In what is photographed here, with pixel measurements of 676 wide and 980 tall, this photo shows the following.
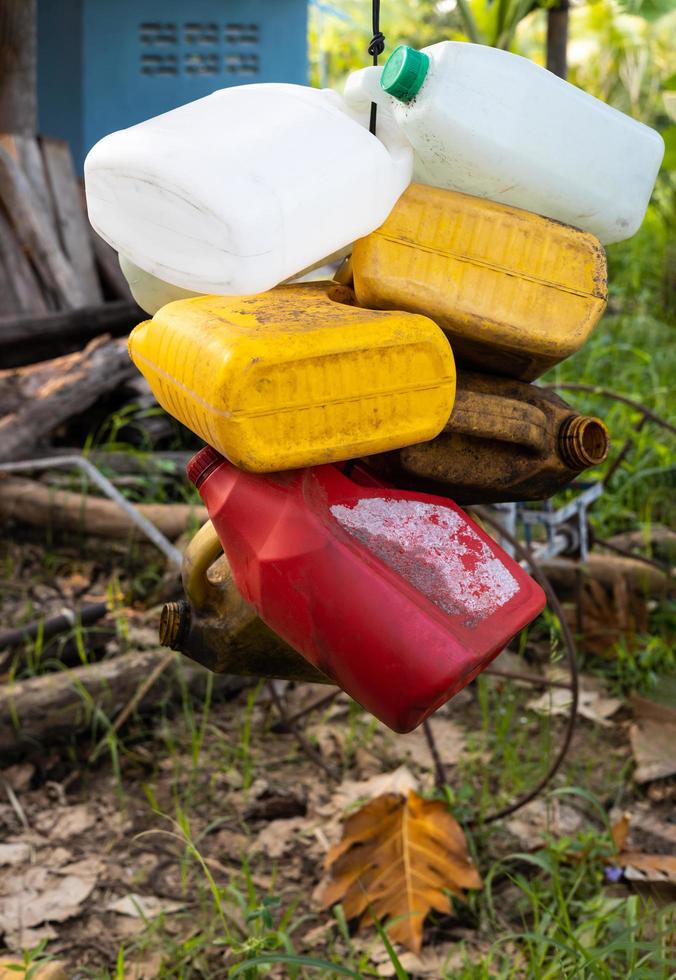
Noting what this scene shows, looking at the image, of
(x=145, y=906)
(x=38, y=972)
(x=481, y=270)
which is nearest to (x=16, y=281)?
(x=145, y=906)

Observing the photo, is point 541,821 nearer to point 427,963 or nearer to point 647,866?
point 647,866

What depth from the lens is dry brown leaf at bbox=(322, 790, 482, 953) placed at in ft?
8.13

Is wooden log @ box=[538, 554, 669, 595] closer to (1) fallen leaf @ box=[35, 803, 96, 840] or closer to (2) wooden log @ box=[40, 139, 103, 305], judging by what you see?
(1) fallen leaf @ box=[35, 803, 96, 840]

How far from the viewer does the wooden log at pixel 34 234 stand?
16.4 ft

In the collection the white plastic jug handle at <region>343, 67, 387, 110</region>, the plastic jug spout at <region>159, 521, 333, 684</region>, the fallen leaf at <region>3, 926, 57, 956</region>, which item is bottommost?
the fallen leaf at <region>3, 926, 57, 956</region>

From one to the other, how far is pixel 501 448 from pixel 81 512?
114 inches

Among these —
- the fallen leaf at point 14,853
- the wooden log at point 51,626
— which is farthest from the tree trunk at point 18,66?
the fallen leaf at point 14,853

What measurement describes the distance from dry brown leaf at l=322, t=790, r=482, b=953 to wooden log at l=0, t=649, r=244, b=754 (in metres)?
0.81

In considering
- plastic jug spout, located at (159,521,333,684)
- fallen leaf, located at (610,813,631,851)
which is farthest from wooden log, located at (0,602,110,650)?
plastic jug spout, located at (159,521,333,684)

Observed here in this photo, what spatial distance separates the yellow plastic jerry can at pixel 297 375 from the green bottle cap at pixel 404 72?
8.7 inches

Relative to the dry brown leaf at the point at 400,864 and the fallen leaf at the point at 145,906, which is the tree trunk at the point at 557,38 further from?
the fallen leaf at the point at 145,906

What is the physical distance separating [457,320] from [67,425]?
12.0ft

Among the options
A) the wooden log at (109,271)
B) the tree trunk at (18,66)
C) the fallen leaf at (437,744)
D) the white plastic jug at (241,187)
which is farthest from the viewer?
the wooden log at (109,271)

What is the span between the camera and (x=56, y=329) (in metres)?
4.91
